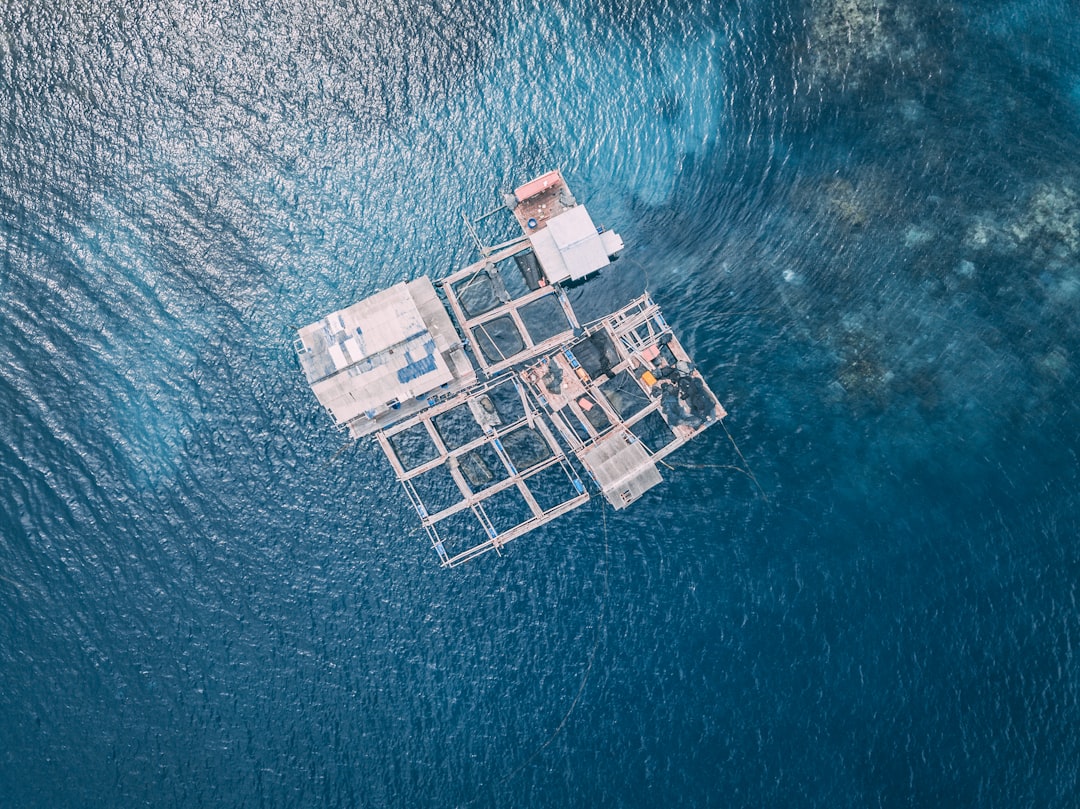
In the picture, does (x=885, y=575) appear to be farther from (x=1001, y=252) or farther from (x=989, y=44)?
(x=989, y=44)

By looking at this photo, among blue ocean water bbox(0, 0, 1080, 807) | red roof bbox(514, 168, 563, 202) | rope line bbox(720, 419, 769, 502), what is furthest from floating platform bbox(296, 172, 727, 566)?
blue ocean water bbox(0, 0, 1080, 807)

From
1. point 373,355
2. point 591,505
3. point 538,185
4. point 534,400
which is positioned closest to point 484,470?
point 534,400

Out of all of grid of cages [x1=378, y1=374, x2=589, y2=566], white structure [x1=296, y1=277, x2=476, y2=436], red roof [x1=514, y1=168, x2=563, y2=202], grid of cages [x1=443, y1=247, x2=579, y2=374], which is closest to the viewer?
white structure [x1=296, y1=277, x2=476, y2=436]

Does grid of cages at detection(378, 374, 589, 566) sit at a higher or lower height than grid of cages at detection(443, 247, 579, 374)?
lower

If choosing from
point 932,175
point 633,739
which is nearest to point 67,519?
point 633,739

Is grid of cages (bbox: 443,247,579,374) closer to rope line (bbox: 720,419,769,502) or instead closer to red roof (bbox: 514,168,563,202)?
red roof (bbox: 514,168,563,202)

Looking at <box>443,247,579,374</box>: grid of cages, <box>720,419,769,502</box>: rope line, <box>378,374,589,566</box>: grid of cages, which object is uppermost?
<box>443,247,579,374</box>: grid of cages

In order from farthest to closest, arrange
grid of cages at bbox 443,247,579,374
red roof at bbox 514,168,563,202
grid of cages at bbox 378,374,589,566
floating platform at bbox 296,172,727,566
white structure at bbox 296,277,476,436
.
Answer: grid of cages at bbox 378,374,589,566 < grid of cages at bbox 443,247,579,374 < red roof at bbox 514,168,563,202 < floating platform at bbox 296,172,727,566 < white structure at bbox 296,277,476,436
